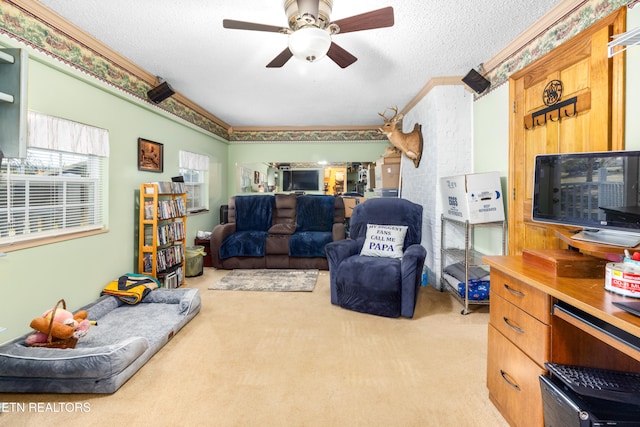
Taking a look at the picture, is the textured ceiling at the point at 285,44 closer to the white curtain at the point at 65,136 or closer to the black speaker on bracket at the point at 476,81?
the black speaker on bracket at the point at 476,81

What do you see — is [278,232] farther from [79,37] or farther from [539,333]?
[539,333]

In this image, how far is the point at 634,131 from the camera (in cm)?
165

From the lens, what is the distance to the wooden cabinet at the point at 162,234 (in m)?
3.24

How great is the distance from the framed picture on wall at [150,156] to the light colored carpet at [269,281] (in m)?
1.59

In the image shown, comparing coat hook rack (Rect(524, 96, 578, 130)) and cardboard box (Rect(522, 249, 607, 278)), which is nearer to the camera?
cardboard box (Rect(522, 249, 607, 278))

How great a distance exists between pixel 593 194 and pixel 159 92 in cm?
382

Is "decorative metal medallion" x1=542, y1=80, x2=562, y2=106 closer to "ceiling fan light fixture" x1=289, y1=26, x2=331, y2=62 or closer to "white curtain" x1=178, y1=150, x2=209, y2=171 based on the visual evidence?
"ceiling fan light fixture" x1=289, y1=26, x2=331, y2=62

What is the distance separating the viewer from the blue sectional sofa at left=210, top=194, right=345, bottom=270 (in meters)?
4.52

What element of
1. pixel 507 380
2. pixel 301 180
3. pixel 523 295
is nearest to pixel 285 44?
pixel 523 295

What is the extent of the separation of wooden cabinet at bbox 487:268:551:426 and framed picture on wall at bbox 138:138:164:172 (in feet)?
11.6

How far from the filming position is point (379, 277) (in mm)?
2799

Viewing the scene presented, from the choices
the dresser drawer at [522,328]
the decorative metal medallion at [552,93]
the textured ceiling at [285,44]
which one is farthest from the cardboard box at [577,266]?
the textured ceiling at [285,44]

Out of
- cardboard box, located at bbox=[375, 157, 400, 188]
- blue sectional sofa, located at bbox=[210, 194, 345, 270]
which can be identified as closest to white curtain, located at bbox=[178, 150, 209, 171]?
blue sectional sofa, located at bbox=[210, 194, 345, 270]

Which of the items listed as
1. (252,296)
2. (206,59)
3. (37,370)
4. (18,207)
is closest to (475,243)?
(252,296)
